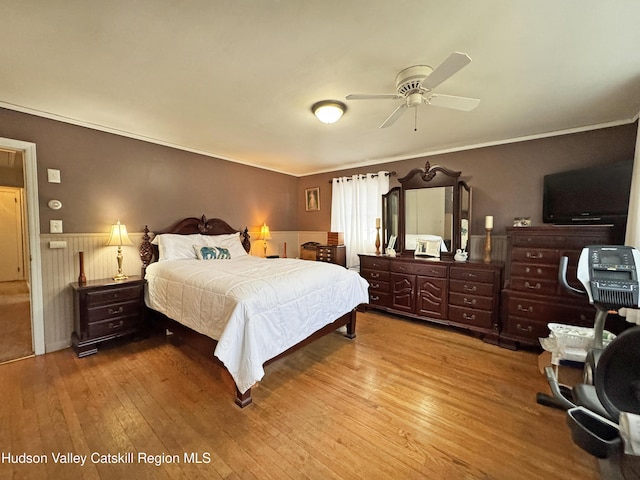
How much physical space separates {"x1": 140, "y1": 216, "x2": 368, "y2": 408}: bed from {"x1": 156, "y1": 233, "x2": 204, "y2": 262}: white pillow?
0.04ft

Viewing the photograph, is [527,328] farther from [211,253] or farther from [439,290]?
[211,253]

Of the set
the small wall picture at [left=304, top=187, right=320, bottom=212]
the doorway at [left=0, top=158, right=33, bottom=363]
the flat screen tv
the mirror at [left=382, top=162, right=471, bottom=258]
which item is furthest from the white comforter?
the small wall picture at [left=304, top=187, right=320, bottom=212]

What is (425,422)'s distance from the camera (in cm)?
180

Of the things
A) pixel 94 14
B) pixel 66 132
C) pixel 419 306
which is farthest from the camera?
pixel 419 306

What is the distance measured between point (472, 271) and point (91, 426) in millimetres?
3802

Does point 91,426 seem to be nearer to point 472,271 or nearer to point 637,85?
point 472,271

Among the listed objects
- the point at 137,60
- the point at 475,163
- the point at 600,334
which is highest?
the point at 137,60

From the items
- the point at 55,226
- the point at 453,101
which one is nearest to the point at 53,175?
the point at 55,226

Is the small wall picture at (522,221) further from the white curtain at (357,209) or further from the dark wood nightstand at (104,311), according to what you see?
the dark wood nightstand at (104,311)

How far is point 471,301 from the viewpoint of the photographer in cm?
323

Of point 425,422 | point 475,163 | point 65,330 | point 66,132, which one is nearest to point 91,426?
point 65,330

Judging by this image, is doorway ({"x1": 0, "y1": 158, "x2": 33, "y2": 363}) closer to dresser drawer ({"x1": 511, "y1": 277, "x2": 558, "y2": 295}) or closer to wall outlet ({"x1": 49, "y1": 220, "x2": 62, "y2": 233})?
wall outlet ({"x1": 49, "y1": 220, "x2": 62, "y2": 233})

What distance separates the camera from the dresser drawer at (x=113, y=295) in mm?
2733

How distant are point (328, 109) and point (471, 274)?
8.37 ft
